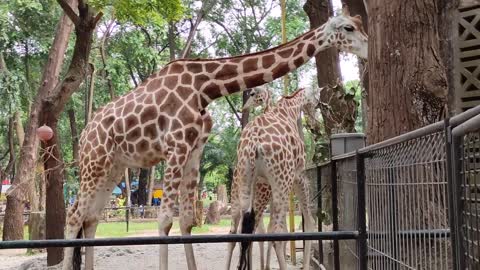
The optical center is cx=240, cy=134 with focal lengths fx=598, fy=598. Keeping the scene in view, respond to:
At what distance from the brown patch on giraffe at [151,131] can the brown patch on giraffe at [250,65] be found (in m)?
1.07

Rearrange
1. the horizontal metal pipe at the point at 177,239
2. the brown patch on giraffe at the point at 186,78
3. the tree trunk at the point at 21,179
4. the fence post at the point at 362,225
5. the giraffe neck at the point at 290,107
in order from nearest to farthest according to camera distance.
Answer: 1. the horizontal metal pipe at the point at 177,239
2. the fence post at the point at 362,225
3. the brown patch on giraffe at the point at 186,78
4. the giraffe neck at the point at 290,107
5. the tree trunk at the point at 21,179

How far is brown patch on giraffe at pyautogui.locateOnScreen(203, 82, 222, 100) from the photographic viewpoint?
235 inches

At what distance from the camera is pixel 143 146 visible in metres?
5.81

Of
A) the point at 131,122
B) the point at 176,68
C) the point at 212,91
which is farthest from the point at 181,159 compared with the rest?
the point at 176,68

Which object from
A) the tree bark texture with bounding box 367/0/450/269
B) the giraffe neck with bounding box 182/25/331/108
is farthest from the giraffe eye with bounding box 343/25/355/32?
the tree bark texture with bounding box 367/0/450/269

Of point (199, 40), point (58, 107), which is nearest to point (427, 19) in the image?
point (58, 107)

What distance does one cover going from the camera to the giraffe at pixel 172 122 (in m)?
5.67

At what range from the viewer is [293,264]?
951 cm

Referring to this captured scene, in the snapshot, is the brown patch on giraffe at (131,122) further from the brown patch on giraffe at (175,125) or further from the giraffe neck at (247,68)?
the giraffe neck at (247,68)

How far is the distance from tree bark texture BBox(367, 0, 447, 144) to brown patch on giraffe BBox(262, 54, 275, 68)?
1.71 metres

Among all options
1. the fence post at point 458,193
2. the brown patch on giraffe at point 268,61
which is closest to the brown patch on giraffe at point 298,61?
the brown patch on giraffe at point 268,61

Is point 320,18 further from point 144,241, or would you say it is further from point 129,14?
point 144,241

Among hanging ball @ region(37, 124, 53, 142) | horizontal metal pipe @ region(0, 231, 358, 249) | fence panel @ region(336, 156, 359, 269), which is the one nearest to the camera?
horizontal metal pipe @ region(0, 231, 358, 249)

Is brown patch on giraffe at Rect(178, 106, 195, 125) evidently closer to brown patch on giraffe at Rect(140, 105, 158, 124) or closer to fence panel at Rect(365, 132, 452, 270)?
brown patch on giraffe at Rect(140, 105, 158, 124)
